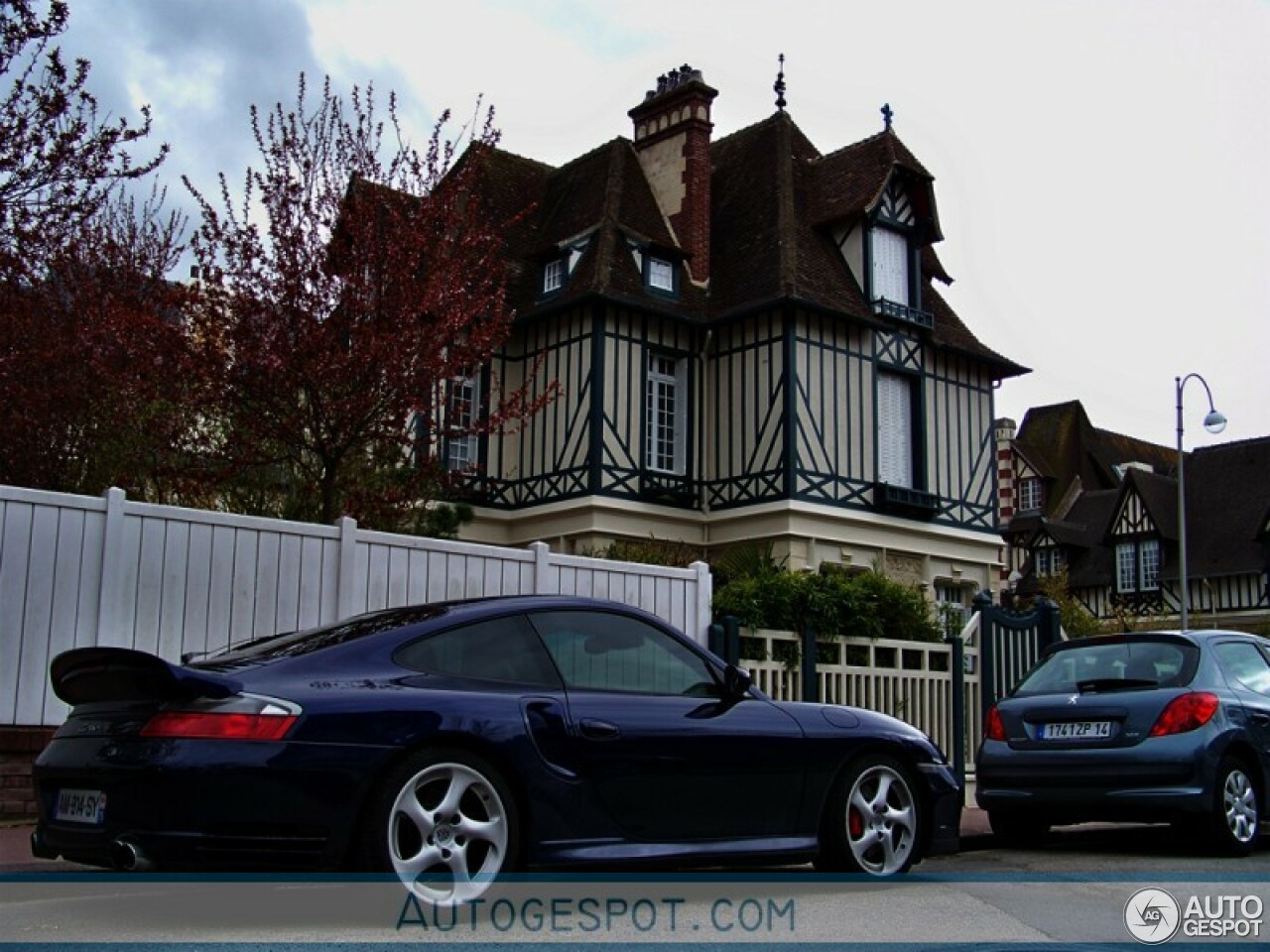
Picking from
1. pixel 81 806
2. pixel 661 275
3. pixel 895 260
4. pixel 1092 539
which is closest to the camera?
pixel 81 806

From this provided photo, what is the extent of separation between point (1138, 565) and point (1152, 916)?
4315cm

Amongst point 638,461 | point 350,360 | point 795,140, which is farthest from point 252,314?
point 795,140

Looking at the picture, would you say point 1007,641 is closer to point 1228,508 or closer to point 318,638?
point 318,638

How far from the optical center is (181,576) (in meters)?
9.17

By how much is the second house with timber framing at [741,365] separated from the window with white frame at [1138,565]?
912 inches

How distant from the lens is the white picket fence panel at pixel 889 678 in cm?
1169

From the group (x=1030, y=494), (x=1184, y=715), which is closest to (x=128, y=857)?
(x=1184, y=715)

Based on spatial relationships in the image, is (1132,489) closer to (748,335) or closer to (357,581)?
(748,335)

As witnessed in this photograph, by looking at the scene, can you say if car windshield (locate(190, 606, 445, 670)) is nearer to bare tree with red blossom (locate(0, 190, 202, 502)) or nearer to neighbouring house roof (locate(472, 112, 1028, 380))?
bare tree with red blossom (locate(0, 190, 202, 502))

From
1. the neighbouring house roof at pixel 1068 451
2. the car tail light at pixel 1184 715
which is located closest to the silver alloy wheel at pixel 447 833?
the car tail light at pixel 1184 715

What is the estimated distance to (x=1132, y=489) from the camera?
4728 centimetres

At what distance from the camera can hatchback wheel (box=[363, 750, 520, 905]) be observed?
5238 mm

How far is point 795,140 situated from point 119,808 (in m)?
22.2

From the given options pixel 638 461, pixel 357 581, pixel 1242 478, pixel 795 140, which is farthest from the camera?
pixel 1242 478
